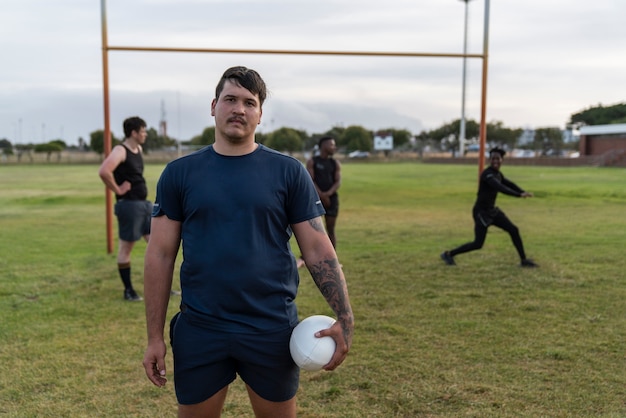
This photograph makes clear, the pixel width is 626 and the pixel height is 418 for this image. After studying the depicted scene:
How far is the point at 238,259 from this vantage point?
2.38m

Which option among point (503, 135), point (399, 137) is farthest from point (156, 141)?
point (503, 135)

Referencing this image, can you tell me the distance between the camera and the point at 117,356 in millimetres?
5004

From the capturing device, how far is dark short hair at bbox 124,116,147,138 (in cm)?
654

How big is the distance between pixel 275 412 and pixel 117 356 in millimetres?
2936

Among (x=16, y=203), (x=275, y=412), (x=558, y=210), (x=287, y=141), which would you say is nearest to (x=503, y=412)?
(x=275, y=412)

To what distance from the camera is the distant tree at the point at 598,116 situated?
1959 inches

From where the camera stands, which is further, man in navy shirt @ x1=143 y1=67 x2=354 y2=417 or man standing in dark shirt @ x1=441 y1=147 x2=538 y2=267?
man standing in dark shirt @ x1=441 y1=147 x2=538 y2=267

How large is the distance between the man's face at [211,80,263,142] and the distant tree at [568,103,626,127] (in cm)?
5117

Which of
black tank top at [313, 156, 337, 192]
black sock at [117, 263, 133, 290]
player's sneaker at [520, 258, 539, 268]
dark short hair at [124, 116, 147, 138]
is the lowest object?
player's sneaker at [520, 258, 539, 268]

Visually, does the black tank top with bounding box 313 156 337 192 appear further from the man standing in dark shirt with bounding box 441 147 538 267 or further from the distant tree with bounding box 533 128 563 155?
the distant tree with bounding box 533 128 563 155

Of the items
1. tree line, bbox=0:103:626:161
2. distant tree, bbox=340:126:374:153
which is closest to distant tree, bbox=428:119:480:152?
tree line, bbox=0:103:626:161

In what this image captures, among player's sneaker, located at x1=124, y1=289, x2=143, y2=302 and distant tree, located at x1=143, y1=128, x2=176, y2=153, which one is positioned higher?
distant tree, located at x1=143, y1=128, x2=176, y2=153

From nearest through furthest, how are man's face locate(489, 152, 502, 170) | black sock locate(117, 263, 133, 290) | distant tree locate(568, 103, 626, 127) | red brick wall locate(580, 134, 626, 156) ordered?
black sock locate(117, 263, 133, 290), man's face locate(489, 152, 502, 170), red brick wall locate(580, 134, 626, 156), distant tree locate(568, 103, 626, 127)

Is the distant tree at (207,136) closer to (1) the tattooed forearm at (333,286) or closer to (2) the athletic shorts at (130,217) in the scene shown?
(2) the athletic shorts at (130,217)
